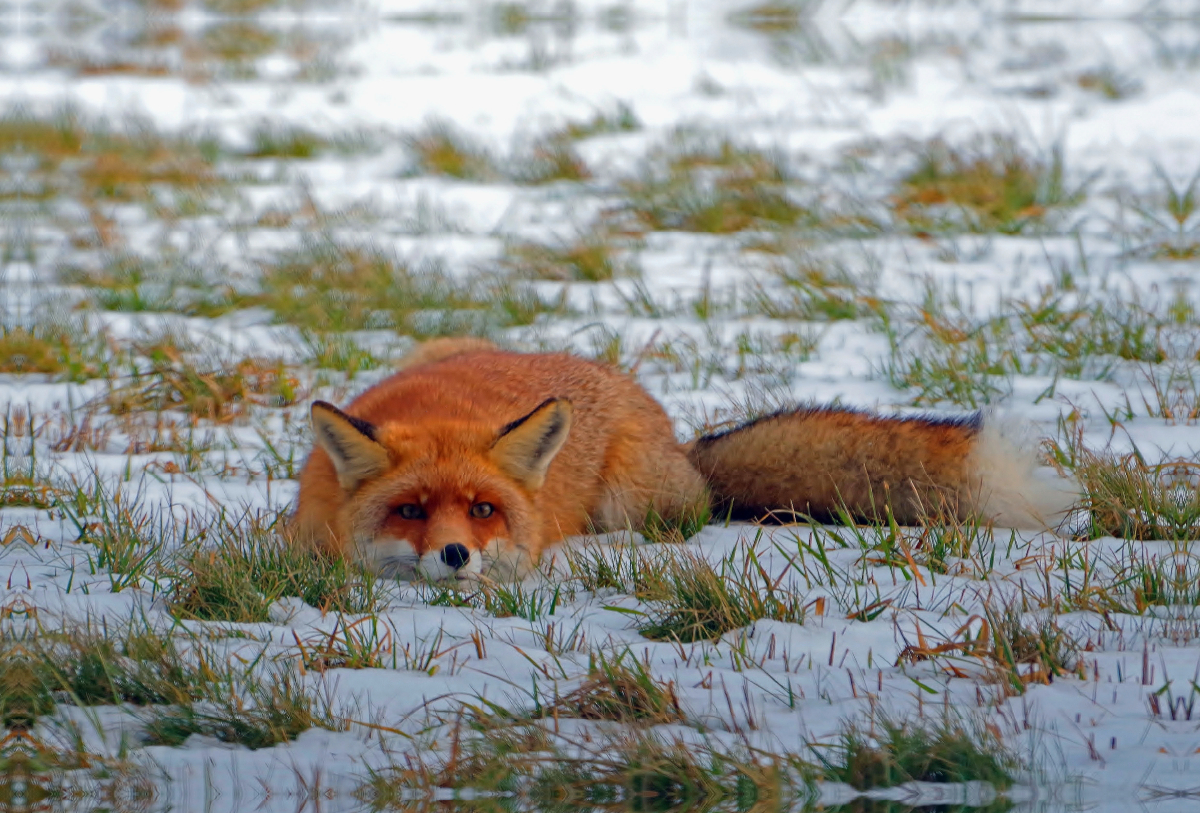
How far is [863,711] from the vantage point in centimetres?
344

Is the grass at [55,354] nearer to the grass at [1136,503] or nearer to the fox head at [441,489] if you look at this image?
the fox head at [441,489]

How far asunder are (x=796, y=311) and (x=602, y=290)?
172 centimetres

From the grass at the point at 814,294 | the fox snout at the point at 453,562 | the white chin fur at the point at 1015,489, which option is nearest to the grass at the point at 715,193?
the grass at the point at 814,294

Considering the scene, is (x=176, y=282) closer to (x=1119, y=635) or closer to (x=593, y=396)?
(x=593, y=396)

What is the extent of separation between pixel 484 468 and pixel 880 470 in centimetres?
166

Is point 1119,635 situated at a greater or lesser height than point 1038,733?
greater

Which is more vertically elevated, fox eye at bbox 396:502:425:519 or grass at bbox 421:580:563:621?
fox eye at bbox 396:502:425:519

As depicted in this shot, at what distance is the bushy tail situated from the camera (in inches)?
194

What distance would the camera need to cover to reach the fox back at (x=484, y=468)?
479 cm

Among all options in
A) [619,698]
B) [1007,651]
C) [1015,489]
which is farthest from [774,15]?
[619,698]

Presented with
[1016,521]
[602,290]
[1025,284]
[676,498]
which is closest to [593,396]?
[676,498]

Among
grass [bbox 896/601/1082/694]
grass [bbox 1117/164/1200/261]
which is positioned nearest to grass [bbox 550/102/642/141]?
grass [bbox 1117/164/1200/261]

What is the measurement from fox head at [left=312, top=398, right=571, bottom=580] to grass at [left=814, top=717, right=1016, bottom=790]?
1725mm

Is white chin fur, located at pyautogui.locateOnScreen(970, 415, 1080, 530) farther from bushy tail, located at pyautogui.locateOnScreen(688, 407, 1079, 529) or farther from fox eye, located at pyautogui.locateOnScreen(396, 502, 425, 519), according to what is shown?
fox eye, located at pyautogui.locateOnScreen(396, 502, 425, 519)
